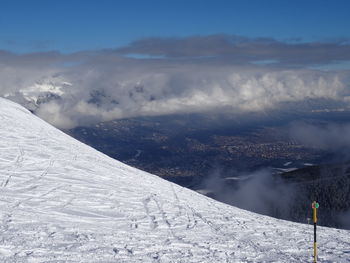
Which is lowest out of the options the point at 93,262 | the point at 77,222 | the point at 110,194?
the point at 93,262

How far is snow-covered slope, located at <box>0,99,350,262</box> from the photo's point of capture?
1301 centimetres

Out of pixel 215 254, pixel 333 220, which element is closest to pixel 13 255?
pixel 215 254

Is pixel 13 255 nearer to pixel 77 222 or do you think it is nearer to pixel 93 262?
pixel 93 262

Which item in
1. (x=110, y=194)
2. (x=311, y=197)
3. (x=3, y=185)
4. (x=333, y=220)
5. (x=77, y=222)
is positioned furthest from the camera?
(x=311, y=197)

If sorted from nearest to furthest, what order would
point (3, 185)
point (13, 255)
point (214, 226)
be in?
point (13, 255) < point (214, 226) < point (3, 185)


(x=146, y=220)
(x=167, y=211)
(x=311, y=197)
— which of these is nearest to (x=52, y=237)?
(x=146, y=220)

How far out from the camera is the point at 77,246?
13.1 metres

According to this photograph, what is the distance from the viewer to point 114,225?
16438mm

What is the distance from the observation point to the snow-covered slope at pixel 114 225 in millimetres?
13008

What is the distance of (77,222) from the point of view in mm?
16141

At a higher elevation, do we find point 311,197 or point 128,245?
point 311,197

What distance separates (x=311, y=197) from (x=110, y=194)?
141 metres

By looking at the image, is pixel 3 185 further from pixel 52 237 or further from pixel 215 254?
pixel 215 254

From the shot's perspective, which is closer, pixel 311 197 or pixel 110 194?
pixel 110 194
